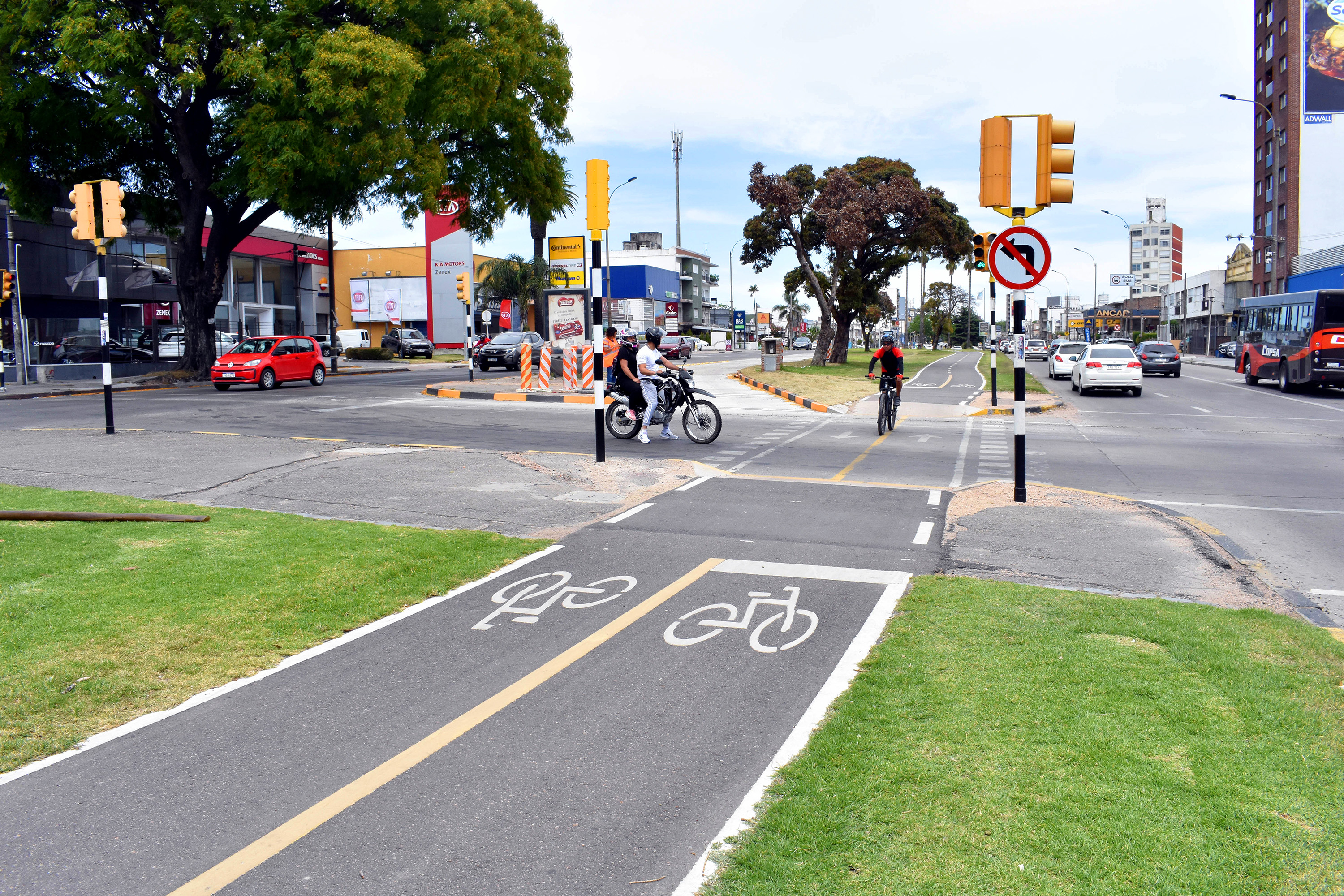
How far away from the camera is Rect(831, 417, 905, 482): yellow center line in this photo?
498 inches

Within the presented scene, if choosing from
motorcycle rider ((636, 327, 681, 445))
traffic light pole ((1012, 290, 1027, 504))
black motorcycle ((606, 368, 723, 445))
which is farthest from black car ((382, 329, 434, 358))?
traffic light pole ((1012, 290, 1027, 504))

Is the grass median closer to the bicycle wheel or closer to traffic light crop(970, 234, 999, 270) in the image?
traffic light crop(970, 234, 999, 270)

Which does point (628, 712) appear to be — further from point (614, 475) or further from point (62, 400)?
point (62, 400)

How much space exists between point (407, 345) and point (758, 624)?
57630 mm

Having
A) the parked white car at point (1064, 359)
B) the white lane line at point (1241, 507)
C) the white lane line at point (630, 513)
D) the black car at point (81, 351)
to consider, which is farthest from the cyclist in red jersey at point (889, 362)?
the black car at point (81, 351)

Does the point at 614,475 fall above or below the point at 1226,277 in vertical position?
below

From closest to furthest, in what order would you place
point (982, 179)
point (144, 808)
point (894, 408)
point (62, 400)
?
1. point (144, 808)
2. point (982, 179)
3. point (894, 408)
4. point (62, 400)

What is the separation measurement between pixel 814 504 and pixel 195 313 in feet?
92.0

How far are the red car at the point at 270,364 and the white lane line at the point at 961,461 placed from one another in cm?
2056

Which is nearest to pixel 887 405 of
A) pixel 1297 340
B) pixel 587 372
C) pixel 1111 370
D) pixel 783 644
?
pixel 587 372

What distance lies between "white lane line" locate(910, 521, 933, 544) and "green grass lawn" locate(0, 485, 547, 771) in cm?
337

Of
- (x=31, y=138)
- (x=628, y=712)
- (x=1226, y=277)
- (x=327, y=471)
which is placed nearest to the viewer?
(x=628, y=712)

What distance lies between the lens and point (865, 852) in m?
3.23

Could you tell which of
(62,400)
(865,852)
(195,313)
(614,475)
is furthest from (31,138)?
(865,852)
